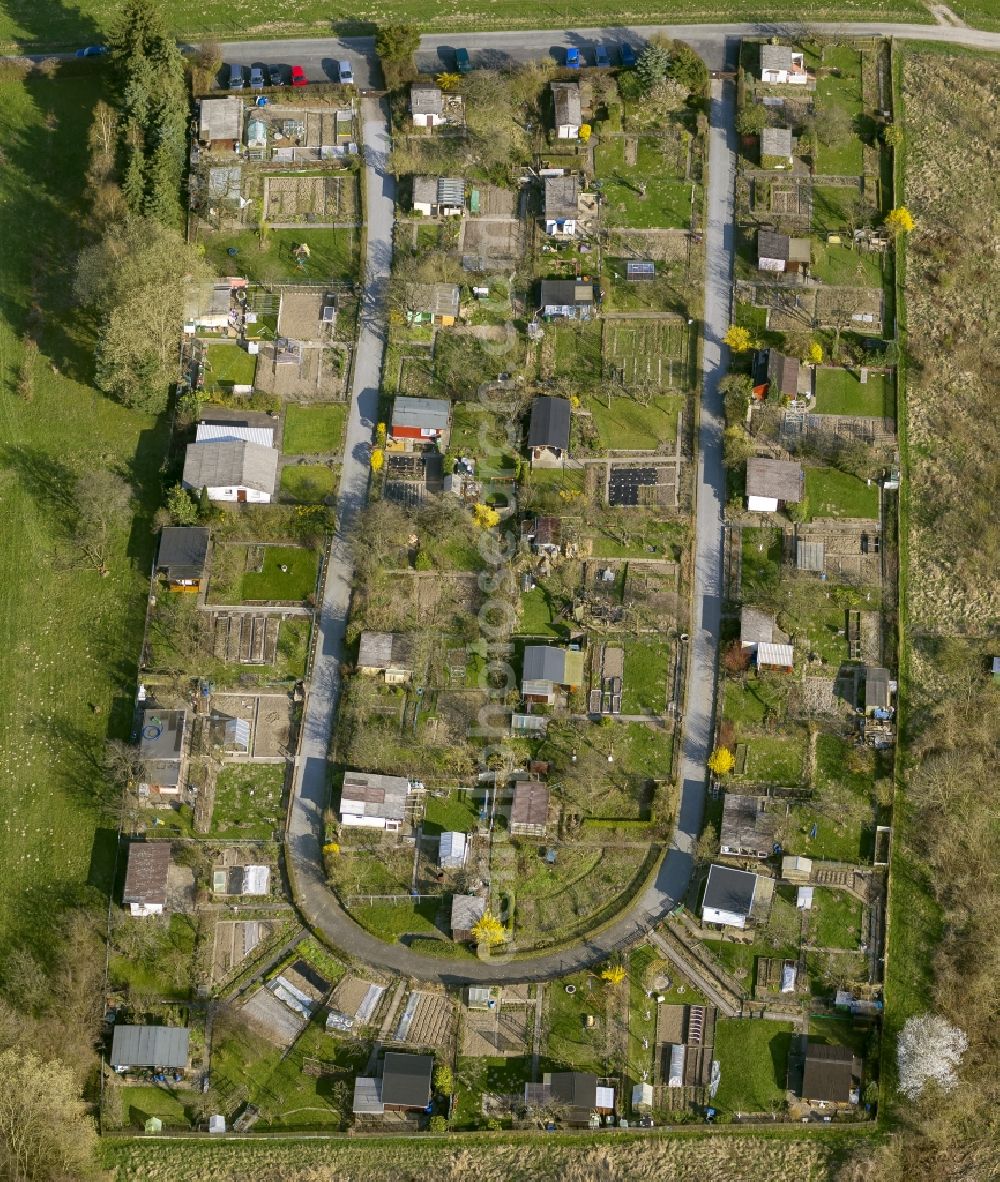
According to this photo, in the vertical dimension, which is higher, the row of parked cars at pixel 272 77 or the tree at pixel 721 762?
the row of parked cars at pixel 272 77

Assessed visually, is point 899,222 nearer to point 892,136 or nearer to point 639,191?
point 892,136

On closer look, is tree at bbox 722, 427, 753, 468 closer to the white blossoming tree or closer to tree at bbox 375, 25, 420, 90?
the white blossoming tree

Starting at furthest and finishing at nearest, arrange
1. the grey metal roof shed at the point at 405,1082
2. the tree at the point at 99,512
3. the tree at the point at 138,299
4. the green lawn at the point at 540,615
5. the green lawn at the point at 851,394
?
the green lawn at the point at 851,394 → the tree at the point at 138,299 → the tree at the point at 99,512 → the green lawn at the point at 540,615 → the grey metal roof shed at the point at 405,1082

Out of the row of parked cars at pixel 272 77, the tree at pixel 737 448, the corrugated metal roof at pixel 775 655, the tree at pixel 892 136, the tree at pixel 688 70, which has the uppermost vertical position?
the tree at pixel 688 70

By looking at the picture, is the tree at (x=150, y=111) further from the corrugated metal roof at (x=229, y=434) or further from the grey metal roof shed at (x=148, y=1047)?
the grey metal roof shed at (x=148, y=1047)

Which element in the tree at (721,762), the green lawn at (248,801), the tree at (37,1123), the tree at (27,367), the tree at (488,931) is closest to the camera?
the tree at (37,1123)

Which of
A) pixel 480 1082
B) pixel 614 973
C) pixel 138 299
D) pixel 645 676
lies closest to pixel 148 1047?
pixel 480 1082

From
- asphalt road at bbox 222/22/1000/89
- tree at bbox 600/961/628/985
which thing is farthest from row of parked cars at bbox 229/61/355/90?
tree at bbox 600/961/628/985

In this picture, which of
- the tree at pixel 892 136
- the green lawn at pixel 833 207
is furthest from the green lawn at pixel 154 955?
the tree at pixel 892 136
